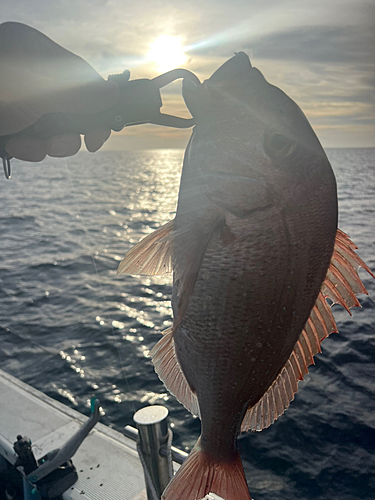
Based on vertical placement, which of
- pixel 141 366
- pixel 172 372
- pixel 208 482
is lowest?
pixel 141 366

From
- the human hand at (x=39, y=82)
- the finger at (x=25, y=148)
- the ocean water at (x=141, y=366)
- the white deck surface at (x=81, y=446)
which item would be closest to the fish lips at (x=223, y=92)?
the human hand at (x=39, y=82)

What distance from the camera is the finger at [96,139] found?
2.29 meters

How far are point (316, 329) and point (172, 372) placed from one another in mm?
824

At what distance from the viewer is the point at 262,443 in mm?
8297

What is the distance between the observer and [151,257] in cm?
197

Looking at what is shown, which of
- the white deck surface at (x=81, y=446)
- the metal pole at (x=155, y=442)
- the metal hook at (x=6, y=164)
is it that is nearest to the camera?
the metal hook at (x=6, y=164)

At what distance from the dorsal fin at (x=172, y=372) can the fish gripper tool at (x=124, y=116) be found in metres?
1.14

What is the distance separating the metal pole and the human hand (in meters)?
2.58

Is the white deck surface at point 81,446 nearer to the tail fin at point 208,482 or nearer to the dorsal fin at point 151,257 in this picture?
the tail fin at point 208,482

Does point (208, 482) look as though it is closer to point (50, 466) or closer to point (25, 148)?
point (25, 148)

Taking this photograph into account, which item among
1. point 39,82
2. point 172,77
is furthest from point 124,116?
point 39,82

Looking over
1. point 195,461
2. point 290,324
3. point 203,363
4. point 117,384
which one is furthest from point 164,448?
point 117,384

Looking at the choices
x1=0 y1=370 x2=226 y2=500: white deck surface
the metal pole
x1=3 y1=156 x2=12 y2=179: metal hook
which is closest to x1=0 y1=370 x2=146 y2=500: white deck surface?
x1=0 y1=370 x2=226 y2=500: white deck surface

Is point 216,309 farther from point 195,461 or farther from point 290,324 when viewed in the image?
point 195,461
